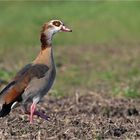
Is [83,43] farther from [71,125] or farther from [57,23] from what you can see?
[71,125]

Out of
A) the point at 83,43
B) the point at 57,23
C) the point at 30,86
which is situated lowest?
the point at 83,43

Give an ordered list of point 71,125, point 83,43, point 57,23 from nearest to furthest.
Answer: point 71,125
point 57,23
point 83,43

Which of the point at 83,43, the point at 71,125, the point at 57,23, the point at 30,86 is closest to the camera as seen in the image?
the point at 71,125

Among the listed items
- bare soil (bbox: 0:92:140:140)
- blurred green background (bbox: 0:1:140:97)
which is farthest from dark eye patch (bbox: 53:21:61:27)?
blurred green background (bbox: 0:1:140:97)

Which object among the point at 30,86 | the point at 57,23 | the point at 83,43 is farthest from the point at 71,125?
the point at 83,43

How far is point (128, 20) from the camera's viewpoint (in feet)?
117

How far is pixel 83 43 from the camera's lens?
3084 cm

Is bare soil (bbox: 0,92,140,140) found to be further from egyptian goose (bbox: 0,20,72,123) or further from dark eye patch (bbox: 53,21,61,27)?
dark eye patch (bbox: 53,21,61,27)

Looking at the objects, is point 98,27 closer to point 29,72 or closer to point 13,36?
point 13,36

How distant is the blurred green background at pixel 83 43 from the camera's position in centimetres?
1836

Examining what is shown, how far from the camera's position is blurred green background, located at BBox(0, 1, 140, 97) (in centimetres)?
1836

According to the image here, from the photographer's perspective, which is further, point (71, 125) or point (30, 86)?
point (30, 86)

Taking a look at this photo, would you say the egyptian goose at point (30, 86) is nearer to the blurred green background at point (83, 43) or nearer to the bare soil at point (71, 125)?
the bare soil at point (71, 125)

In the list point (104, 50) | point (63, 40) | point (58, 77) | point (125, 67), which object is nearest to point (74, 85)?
Result: point (58, 77)
